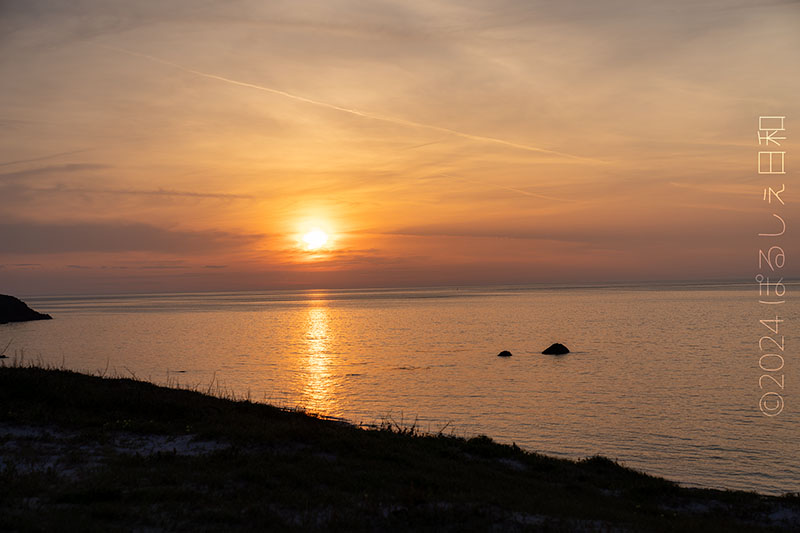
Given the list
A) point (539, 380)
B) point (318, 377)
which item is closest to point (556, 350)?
point (539, 380)

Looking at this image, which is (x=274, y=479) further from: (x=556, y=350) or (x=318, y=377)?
(x=556, y=350)

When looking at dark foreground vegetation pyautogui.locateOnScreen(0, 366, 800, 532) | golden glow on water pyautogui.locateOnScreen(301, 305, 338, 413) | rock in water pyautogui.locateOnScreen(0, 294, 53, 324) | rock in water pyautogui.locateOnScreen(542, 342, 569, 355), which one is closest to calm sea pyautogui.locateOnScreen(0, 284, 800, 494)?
golden glow on water pyautogui.locateOnScreen(301, 305, 338, 413)

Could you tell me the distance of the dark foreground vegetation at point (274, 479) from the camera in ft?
43.3

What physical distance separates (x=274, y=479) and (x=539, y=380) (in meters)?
40.7

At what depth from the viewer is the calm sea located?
31422 millimetres

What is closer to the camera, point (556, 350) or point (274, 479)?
point (274, 479)

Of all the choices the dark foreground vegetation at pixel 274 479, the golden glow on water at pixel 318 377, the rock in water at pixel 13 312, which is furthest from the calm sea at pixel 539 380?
the rock in water at pixel 13 312

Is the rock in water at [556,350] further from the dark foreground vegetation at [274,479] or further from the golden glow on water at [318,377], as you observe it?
the dark foreground vegetation at [274,479]

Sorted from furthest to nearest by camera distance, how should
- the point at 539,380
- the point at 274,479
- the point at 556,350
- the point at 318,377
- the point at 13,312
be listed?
the point at 13,312 → the point at 556,350 → the point at 318,377 → the point at 539,380 → the point at 274,479

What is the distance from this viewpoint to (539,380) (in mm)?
52562

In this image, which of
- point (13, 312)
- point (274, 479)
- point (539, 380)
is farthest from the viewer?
point (13, 312)

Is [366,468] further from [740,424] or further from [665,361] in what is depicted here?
[665,361]

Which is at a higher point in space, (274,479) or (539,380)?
(274,479)

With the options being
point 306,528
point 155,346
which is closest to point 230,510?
point 306,528
